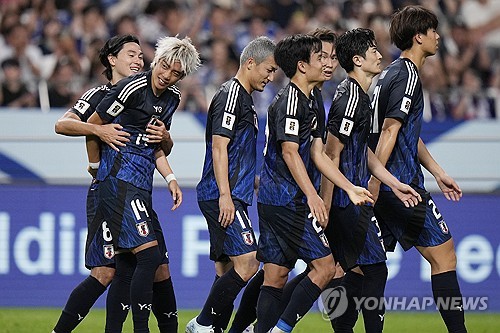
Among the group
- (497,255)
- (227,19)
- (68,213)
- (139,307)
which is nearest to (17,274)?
(68,213)

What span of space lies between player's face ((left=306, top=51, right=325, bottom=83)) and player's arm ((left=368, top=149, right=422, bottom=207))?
707 mm

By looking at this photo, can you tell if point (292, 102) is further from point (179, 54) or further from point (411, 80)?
point (411, 80)

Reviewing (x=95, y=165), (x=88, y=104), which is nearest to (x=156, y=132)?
(x=95, y=165)

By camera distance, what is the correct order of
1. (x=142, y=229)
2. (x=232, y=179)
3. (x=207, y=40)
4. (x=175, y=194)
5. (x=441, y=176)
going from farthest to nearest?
(x=207, y=40), (x=441, y=176), (x=175, y=194), (x=232, y=179), (x=142, y=229)

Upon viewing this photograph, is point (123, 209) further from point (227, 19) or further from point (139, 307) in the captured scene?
point (227, 19)

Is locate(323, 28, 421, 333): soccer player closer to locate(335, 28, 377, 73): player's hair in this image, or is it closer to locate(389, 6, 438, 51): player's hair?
locate(335, 28, 377, 73): player's hair

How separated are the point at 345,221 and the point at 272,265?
594 mm

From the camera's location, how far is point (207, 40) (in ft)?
45.8

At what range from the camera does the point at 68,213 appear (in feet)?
31.9

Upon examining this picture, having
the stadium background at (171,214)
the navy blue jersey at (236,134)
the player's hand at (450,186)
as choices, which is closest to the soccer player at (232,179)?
the navy blue jersey at (236,134)

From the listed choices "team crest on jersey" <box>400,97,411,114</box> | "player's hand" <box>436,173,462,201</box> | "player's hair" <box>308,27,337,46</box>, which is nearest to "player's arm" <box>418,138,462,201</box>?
"player's hand" <box>436,173,462,201</box>

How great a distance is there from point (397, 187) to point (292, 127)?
806 millimetres

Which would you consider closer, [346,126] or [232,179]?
[346,126]

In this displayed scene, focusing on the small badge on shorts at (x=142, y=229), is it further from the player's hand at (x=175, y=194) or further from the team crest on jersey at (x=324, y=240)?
the team crest on jersey at (x=324, y=240)
